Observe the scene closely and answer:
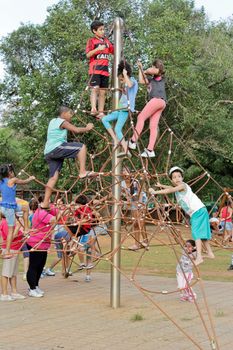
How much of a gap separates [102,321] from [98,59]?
3328 mm

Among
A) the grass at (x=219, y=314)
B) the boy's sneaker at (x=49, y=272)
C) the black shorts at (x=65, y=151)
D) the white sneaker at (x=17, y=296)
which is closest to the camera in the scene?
the black shorts at (x=65, y=151)

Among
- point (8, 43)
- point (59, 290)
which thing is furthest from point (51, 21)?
point (59, 290)

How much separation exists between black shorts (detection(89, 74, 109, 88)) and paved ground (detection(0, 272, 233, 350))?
3004mm

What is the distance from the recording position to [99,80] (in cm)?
831

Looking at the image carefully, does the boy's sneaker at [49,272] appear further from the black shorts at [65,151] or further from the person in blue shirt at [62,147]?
the black shorts at [65,151]

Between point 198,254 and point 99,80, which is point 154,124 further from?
point 198,254

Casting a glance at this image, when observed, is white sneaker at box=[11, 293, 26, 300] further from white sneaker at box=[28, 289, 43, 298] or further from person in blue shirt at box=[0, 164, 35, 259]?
person in blue shirt at box=[0, 164, 35, 259]

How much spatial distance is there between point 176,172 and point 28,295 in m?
3.31

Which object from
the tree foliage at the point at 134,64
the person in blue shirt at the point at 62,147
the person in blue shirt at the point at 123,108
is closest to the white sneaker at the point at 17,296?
the person in blue shirt at the point at 62,147

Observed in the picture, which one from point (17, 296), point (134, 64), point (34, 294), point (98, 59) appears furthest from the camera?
point (134, 64)

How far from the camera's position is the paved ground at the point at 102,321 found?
653 cm

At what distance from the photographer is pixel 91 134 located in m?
20.6

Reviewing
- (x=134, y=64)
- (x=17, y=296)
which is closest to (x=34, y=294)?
(x=17, y=296)

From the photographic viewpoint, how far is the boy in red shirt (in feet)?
26.3
